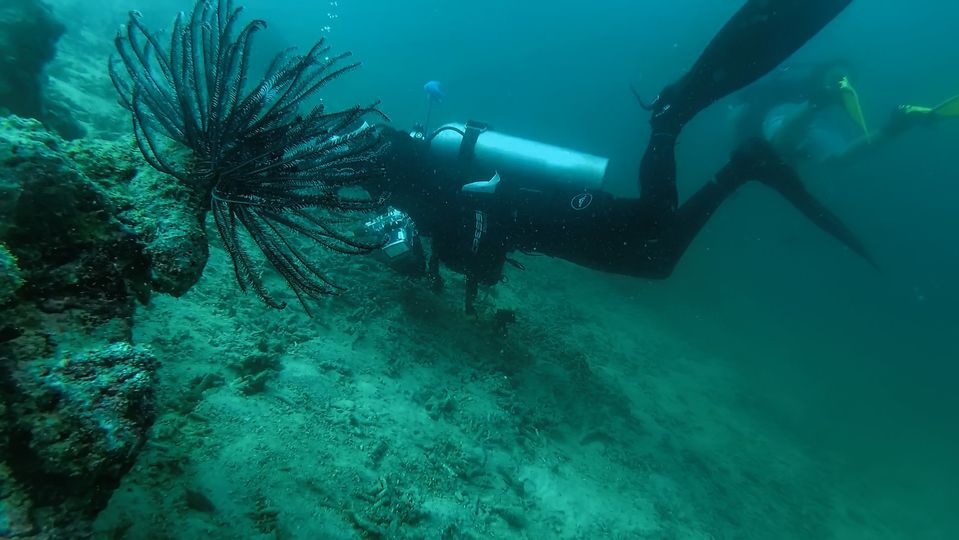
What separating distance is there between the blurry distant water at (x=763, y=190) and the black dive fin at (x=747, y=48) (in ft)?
33.4

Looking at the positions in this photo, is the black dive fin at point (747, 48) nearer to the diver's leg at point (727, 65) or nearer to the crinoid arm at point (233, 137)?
the diver's leg at point (727, 65)

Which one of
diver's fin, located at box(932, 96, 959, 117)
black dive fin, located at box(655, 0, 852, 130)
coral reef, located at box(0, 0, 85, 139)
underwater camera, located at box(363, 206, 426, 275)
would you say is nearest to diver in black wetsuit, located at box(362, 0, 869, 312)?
black dive fin, located at box(655, 0, 852, 130)

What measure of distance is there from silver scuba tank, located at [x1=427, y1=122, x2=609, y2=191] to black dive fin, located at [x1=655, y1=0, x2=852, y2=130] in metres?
1.29

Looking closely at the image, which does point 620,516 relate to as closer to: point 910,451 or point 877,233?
point 910,451

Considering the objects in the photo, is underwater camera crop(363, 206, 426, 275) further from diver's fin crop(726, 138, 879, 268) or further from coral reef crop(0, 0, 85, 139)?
diver's fin crop(726, 138, 879, 268)

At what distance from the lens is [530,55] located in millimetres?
59594

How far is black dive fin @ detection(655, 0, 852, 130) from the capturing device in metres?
4.88

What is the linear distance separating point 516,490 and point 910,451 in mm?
17029

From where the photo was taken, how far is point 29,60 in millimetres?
5211

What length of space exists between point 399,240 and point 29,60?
4.89m

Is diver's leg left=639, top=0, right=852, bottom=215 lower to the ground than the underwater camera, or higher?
higher

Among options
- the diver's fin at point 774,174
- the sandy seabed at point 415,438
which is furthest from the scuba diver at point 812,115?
the sandy seabed at point 415,438

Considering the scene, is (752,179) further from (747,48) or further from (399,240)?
(399,240)

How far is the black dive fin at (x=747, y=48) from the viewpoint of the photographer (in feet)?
16.0
